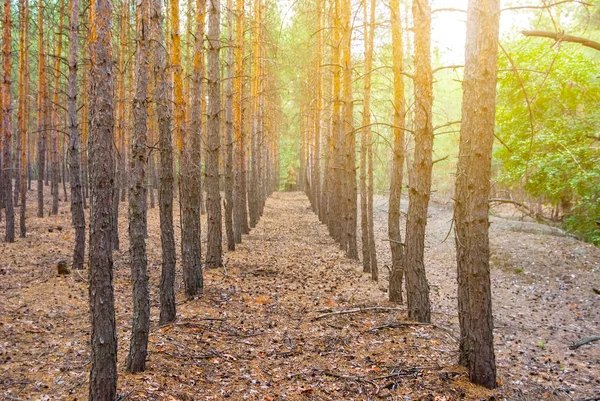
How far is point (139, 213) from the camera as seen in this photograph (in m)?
5.19

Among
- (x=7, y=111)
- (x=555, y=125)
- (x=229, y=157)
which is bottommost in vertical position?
(x=229, y=157)

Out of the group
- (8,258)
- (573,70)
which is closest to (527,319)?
(573,70)

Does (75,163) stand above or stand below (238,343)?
above

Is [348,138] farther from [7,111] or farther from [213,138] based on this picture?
[7,111]

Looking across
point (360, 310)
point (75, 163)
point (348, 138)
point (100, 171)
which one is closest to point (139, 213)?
point (100, 171)

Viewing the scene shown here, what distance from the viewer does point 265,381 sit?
5477mm

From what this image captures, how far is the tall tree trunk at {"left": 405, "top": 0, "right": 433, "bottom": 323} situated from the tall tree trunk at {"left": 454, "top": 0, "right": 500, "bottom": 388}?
158cm

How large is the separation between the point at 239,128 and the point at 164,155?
10.6 m

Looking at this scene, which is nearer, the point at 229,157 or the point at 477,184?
the point at 477,184

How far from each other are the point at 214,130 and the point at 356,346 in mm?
6695

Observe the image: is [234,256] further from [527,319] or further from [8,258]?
[527,319]

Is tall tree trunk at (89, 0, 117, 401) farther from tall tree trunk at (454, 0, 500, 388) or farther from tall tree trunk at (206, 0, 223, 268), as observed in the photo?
tall tree trunk at (206, 0, 223, 268)

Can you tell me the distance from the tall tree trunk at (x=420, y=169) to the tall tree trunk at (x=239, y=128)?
9401 mm

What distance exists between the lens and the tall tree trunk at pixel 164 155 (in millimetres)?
6234
